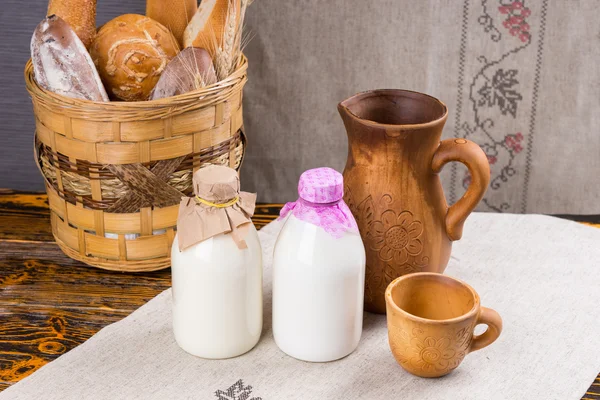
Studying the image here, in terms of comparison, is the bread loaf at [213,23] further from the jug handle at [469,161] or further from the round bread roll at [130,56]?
the jug handle at [469,161]

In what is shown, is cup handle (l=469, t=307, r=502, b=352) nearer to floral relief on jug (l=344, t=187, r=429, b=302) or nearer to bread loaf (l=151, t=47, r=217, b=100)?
floral relief on jug (l=344, t=187, r=429, b=302)

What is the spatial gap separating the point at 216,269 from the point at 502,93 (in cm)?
64

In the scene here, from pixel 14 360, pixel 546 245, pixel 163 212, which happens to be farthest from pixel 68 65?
pixel 546 245

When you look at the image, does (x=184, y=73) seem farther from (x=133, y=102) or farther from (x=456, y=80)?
(x=456, y=80)

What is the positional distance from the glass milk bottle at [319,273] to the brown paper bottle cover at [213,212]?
5 centimetres

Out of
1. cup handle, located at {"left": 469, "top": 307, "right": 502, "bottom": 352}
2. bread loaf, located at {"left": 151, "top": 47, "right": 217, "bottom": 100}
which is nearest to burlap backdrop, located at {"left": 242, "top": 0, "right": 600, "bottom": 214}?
bread loaf, located at {"left": 151, "top": 47, "right": 217, "bottom": 100}

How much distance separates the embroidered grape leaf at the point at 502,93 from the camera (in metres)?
1.17

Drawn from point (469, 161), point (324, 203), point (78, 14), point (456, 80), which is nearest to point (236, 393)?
point (324, 203)

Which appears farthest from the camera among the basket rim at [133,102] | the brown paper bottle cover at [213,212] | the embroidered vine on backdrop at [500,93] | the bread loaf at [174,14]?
the embroidered vine on backdrop at [500,93]

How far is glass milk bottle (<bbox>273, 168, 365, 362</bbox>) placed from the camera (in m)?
0.73

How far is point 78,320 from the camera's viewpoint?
84 cm

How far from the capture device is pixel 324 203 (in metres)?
0.73

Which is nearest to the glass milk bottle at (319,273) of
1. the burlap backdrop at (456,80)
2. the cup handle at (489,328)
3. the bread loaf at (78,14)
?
the cup handle at (489,328)

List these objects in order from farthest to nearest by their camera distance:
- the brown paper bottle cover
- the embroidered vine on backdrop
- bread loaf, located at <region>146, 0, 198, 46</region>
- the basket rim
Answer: the embroidered vine on backdrop → bread loaf, located at <region>146, 0, 198, 46</region> → the basket rim → the brown paper bottle cover
